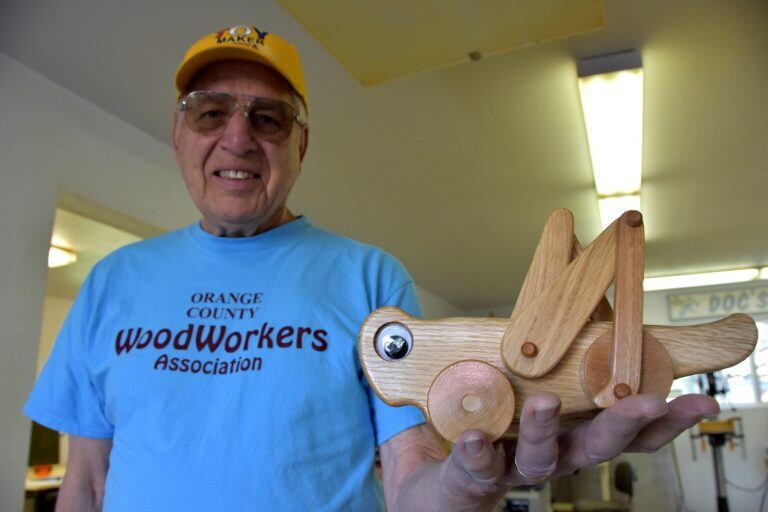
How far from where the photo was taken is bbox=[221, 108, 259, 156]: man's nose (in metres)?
1.01

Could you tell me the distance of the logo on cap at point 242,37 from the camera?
3.37 feet

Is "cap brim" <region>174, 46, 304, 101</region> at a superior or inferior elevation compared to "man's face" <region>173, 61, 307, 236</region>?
superior

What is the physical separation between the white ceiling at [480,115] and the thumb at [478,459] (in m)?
1.92

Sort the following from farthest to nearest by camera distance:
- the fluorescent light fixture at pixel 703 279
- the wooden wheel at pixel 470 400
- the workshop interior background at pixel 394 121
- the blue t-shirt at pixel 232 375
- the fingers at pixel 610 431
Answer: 1. the fluorescent light fixture at pixel 703 279
2. the workshop interior background at pixel 394 121
3. the blue t-shirt at pixel 232 375
4. the wooden wheel at pixel 470 400
5. the fingers at pixel 610 431

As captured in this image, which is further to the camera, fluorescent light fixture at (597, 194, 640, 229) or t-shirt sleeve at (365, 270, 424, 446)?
fluorescent light fixture at (597, 194, 640, 229)

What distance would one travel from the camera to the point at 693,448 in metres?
7.09

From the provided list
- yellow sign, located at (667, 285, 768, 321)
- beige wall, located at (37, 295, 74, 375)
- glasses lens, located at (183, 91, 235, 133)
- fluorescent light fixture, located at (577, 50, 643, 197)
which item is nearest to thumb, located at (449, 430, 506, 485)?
glasses lens, located at (183, 91, 235, 133)

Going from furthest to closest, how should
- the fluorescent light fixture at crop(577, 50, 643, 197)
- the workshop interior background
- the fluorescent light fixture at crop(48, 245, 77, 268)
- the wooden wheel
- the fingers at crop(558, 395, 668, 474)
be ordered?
the fluorescent light fixture at crop(48, 245, 77, 268)
the fluorescent light fixture at crop(577, 50, 643, 197)
the workshop interior background
the wooden wheel
the fingers at crop(558, 395, 668, 474)

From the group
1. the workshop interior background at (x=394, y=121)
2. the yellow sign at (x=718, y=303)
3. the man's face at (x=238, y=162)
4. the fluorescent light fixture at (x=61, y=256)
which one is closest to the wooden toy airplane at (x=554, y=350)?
the man's face at (x=238, y=162)

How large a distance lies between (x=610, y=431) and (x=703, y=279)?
7.00 metres

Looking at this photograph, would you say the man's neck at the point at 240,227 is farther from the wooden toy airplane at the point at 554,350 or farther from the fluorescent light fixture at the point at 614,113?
the fluorescent light fixture at the point at 614,113

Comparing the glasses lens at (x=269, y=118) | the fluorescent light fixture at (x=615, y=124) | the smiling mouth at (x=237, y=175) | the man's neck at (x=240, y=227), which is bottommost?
the man's neck at (x=240, y=227)

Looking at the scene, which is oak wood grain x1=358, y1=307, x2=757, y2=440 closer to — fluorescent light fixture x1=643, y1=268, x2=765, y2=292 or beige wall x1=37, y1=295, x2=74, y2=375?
fluorescent light fixture x1=643, y1=268, x2=765, y2=292

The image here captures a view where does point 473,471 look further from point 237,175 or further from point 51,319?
point 51,319
